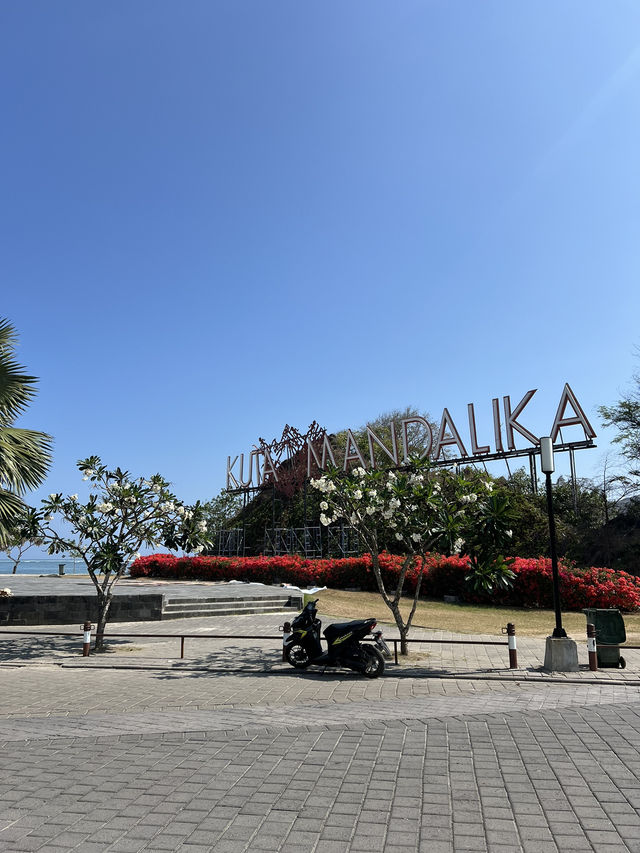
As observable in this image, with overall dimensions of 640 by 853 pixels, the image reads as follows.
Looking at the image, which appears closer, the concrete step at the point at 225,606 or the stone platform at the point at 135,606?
the stone platform at the point at 135,606

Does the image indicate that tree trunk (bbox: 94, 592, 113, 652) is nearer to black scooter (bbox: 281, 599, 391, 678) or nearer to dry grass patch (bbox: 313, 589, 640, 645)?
black scooter (bbox: 281, 599, 391, 678)

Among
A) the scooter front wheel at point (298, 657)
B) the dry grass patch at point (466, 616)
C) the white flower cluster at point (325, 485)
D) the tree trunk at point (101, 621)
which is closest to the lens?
the scooter front wheel at point (298, 657)

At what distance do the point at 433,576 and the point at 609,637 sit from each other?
1245 centimetres

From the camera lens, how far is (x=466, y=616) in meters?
19.2

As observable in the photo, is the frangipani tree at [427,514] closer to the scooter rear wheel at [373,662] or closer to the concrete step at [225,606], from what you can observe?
the scooter rear wheel at [373,662]

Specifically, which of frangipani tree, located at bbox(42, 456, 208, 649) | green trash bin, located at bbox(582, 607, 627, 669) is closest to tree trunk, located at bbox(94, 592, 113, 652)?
frangipani tree, located at bbox(42, 456, 208, 649)

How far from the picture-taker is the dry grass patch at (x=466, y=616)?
Answer: 1650 centimetres

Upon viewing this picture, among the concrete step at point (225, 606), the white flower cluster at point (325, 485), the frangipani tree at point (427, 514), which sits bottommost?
the concrete step at point (225, 606)

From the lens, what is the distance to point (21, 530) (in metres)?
14.0

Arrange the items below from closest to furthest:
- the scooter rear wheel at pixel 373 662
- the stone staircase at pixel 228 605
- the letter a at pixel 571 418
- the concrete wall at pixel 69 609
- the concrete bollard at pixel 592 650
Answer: the scooter rear wheel at pixel 373 662 < the concrete bollard at pixel 592 650 < the concrete wall at pixel 69 609 < the stone staircase at pixel 228 605 < the letter a at pixel 571 418

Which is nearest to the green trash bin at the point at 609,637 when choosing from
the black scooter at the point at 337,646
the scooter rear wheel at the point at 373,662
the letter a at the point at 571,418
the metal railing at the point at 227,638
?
the metal railing at the point at 227,638

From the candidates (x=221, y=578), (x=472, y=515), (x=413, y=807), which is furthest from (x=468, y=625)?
(x=221, y=578)

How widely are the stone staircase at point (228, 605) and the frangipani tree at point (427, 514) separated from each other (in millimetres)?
8455

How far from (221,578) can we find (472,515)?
20647mm
